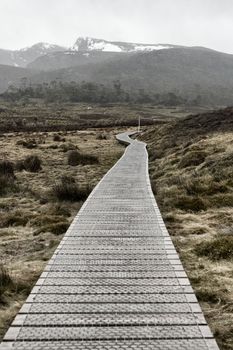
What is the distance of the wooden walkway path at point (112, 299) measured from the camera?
5195mm

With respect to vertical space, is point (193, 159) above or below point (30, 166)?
above

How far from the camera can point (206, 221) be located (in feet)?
40.9

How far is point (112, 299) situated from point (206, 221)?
6.58m

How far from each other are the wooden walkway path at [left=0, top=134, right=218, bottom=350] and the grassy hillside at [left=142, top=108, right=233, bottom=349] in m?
0.59

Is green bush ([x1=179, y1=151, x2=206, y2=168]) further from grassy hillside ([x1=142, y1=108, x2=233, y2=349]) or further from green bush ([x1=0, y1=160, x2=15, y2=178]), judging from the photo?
green bush ([x1=0, y1=160, x2=15, y2=178])

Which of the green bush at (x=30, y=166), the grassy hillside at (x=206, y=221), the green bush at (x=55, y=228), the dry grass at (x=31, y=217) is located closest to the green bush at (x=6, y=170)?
the dry grass at (x=31, y=217)

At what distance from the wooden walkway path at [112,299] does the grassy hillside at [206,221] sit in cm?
59

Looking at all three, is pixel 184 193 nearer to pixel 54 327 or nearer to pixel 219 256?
pixel 219 256

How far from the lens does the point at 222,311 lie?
6895mm

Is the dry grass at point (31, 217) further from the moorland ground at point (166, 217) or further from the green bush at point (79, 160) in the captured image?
the green bush at point (79, 160)

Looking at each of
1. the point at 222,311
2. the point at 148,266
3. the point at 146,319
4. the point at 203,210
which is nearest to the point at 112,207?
the point at 203,210

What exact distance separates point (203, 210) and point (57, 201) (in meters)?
5.31

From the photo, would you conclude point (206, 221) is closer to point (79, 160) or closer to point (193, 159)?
point (193, 159)

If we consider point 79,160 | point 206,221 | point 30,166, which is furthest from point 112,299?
point 79,160
